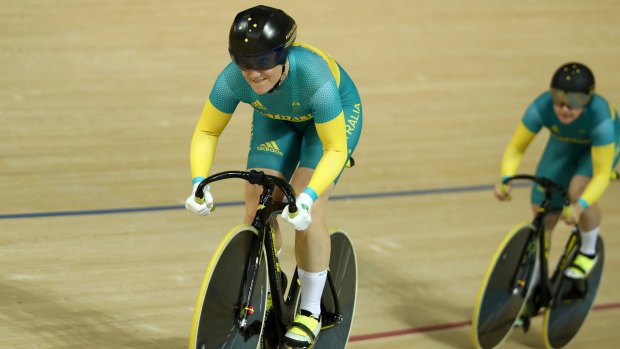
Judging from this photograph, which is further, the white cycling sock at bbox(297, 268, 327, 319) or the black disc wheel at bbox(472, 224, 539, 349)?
the black disc wheel at bbox(472, 224, 539, 349)

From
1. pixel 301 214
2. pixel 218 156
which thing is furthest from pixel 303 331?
pixel 218 156

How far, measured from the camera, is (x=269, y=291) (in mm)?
3152

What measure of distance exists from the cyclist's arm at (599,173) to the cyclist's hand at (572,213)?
2 cm

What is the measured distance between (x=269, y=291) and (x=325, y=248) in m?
0.22

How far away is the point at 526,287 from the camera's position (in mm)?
4227

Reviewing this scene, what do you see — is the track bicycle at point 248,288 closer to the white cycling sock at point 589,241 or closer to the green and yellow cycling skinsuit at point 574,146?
the green and yellow cycling skinsuit at point 574,146

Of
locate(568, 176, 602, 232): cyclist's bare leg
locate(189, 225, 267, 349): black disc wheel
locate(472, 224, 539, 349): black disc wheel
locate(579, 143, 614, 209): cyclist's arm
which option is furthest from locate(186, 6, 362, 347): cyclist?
locate(568, 176, 602, 232): cyclist's bare leg

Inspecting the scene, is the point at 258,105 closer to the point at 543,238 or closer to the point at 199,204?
the point at 199,204

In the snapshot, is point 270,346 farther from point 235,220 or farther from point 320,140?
point 235,220

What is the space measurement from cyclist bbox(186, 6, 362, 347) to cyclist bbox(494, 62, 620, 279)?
112 centimetres

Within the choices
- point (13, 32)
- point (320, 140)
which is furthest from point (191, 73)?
point (320, 140)

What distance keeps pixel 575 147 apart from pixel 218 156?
2.46 meters

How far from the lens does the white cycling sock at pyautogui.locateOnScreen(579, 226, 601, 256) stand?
14.5 feet

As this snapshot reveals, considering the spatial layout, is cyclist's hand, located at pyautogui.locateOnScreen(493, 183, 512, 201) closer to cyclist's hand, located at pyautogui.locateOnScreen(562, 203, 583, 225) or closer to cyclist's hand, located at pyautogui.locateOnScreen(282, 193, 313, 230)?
cyclist's hand, located at pyautogui.locateOnScreen(562, 203, 583, 225)
